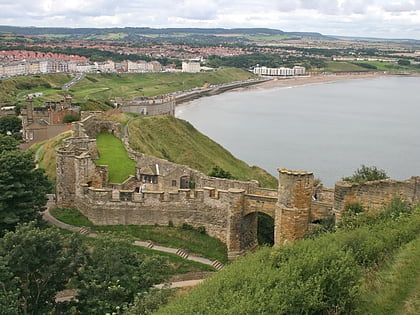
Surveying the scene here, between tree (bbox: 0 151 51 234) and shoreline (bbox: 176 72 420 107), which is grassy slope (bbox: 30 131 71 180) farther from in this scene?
shoreline (bbox: 176 72 420 107)

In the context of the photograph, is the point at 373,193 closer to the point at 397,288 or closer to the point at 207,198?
the point at 207,198

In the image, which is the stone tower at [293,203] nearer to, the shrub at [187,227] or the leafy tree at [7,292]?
the shrub at [187,227]

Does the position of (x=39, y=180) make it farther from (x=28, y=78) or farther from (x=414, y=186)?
(x=28, y=78)

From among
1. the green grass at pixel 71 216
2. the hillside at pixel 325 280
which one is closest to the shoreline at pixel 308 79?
the green grass at pixel 71 216

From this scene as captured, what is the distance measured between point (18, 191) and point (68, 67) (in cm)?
10460

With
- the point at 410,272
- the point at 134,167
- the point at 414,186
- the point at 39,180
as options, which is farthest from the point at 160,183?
the point at 410,272

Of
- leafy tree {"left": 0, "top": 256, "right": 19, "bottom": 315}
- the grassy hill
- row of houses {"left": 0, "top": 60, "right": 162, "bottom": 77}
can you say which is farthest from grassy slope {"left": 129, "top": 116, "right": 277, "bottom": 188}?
row of houses {"left": 0, "top": 60, "right": 162, "bottom": 77}

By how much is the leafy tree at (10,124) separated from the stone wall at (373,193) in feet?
101

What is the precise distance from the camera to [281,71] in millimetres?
135125

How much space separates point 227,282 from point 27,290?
5180 millimetres

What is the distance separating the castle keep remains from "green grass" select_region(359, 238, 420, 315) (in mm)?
5043

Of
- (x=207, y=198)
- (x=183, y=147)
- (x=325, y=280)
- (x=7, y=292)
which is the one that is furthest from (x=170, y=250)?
(x=183, y=147)

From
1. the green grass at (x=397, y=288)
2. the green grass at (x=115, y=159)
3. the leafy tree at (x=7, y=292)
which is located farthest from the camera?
the green grass at (x=115, y=159)

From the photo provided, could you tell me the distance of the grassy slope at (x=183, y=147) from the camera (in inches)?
1196
